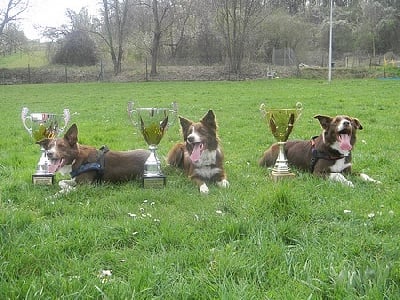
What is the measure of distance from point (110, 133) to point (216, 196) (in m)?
5.66

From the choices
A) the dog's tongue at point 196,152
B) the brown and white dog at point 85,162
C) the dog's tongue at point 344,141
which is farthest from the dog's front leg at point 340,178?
the brown and white dog at point 85,162

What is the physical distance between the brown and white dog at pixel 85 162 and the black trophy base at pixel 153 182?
1.39ft

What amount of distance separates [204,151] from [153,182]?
80 centimetres

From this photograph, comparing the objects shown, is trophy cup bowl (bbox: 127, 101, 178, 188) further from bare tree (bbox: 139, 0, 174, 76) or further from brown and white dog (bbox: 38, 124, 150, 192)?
bare tree (bbox: 139, 0, 174, 76)

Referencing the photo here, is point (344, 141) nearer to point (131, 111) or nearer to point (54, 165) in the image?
point (131, 111)

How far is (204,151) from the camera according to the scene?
572cm

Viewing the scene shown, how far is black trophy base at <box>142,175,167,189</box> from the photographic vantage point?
5.38m

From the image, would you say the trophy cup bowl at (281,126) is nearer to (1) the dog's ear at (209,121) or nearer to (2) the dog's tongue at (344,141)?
(2) the dog's tongue at (344,141)

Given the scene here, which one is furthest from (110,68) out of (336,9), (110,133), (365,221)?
(365,221)

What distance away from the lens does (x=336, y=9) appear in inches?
1982

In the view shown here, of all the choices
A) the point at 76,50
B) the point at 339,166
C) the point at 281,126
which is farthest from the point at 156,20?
the point at 339,166

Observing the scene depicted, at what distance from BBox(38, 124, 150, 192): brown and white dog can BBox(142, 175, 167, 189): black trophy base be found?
42cm

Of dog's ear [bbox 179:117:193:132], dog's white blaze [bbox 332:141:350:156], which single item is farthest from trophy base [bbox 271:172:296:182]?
dog's ear [bbox 179:117:193:132]

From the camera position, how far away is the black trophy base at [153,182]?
5.38 meters
